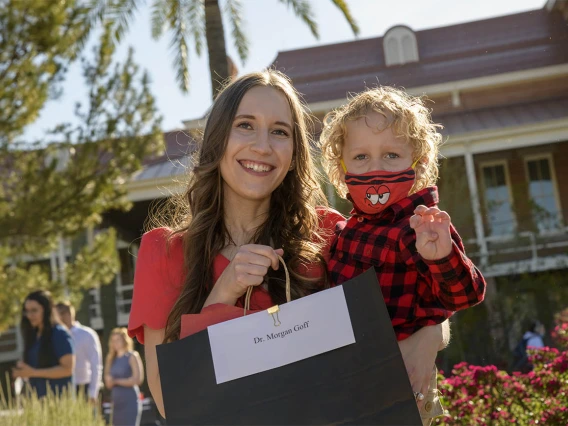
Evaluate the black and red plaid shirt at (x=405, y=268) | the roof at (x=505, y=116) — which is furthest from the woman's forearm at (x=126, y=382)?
the roof at (x=505, y=116)

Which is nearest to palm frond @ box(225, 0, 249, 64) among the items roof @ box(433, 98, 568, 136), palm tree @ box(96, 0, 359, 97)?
palm tree @ box(96, 0, 359, 97)

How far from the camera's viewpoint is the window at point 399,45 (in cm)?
1866

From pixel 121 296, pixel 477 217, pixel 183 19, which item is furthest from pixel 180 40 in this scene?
pixel 121 296

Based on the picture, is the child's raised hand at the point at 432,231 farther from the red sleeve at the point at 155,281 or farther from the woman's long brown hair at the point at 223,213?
the red sleeve at the point at 155,281

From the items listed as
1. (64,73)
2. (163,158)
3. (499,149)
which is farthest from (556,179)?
(64,73)

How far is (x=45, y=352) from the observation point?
25.4 ft

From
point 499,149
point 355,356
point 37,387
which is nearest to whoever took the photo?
point 355,356

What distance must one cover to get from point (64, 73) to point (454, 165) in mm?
7276

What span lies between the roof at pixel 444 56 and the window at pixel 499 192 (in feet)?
7.19

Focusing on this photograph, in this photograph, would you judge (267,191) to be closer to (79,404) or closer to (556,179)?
(79,404)

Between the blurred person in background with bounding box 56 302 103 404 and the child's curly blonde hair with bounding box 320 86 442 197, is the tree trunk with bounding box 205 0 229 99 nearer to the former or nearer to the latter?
the blurred person in background with bounding box 56 302 103 404

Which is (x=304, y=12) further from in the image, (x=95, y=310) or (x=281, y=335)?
(x=95, y=310)

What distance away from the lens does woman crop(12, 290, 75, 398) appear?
7.56 metres

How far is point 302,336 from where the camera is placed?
190 centimetres
